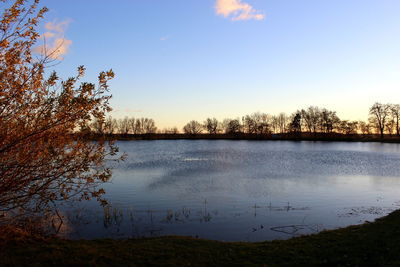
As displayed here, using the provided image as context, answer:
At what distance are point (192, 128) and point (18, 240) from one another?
175567 mm

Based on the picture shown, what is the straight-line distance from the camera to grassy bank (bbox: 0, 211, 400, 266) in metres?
8.53

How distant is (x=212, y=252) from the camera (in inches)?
388

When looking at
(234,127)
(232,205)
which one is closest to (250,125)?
(234,127)

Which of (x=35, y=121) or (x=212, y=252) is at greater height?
(x=35, y=121)

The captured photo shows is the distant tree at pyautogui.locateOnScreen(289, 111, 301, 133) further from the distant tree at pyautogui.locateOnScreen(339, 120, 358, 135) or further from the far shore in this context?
the distant tree at pyautogui.locateOnScreen(339, 120, 358, 135)

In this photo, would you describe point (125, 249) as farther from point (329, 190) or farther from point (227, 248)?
point (329, 190)

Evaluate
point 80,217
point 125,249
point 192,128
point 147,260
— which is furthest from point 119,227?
point 192,128

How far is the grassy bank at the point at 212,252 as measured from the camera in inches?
336

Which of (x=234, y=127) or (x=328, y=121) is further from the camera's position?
(x=234, y=127)

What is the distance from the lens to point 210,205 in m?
19.1

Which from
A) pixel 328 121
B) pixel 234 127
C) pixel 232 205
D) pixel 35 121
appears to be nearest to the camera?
pixel 35 121

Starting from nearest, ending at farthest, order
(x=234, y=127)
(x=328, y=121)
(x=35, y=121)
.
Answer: (x=35, y=121), (x=328, y=121), (x=234, y=127)

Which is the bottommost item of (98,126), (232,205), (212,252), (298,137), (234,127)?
(232,205)

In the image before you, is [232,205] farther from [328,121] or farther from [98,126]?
[328,121]
